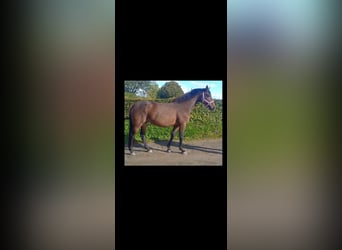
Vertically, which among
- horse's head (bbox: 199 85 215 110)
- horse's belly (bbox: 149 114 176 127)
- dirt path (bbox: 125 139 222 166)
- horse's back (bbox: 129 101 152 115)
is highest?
horse's head (bbox: 199 85 215 110)

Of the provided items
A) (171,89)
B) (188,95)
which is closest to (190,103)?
(188,95)

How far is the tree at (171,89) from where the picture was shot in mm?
2352

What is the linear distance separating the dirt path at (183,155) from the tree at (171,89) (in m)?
0.37

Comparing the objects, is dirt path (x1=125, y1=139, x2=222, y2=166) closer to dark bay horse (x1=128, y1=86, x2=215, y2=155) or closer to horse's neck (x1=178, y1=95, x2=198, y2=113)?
dark bay horse (x1=128, y1=86, x2=215, y2=155)

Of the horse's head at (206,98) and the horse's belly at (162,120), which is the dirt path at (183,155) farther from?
the horse's head at (206,98)

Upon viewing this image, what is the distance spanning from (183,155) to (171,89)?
19.7 inches

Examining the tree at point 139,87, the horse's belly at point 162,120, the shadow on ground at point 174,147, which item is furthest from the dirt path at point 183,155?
the tree at point 139,87

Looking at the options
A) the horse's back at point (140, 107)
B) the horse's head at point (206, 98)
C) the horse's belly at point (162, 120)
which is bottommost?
the horse's belly at point (162, 120)

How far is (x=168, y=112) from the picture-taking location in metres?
2.39

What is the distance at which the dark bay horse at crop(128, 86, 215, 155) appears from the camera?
2.34 m

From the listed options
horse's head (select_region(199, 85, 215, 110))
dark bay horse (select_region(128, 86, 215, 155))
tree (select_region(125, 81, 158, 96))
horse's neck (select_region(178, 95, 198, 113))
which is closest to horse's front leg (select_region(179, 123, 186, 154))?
dark bay horse (select_region(128, 86, 215, 155))

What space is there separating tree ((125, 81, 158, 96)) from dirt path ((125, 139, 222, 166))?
15.2 inches
